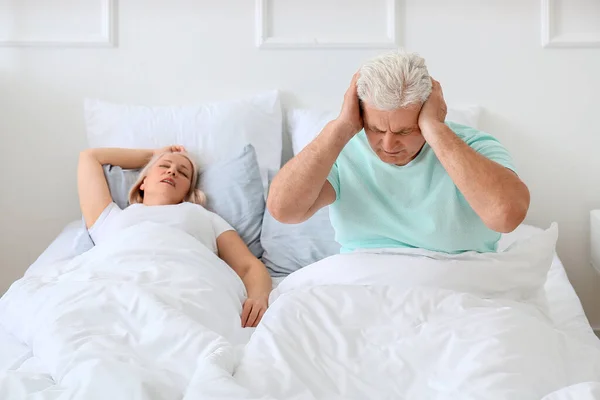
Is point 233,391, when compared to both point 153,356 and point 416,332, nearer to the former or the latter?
point 153,356

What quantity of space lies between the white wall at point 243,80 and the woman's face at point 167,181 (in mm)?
445

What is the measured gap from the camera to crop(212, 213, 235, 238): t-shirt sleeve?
2252 millimetres

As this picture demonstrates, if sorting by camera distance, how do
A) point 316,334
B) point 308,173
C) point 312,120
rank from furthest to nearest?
point 312,120 < point 308,173 < point 316,334

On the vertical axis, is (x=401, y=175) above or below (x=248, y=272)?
above

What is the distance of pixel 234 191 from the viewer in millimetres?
2404

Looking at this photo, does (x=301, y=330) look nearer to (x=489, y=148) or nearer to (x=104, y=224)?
(x=489, y=148)

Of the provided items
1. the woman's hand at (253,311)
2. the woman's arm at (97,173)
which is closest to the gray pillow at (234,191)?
the woman's arm at (97,173)

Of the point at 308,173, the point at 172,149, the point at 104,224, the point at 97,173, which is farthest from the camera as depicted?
the point at 172,149

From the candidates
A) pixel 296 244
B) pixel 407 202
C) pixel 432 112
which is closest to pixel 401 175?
pixel 407 202

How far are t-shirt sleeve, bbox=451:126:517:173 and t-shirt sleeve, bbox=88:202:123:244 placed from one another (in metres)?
1.07

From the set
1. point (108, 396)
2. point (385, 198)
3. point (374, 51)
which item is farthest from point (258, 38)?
point (108, 396)

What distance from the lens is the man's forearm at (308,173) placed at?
5.54 ft

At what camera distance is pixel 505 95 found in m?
2.72

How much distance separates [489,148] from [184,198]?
1.04 metres
